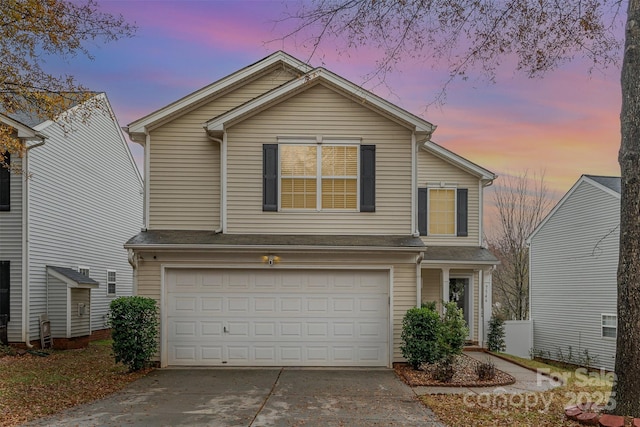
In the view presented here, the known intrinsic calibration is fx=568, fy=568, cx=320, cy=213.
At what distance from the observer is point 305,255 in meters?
12.8

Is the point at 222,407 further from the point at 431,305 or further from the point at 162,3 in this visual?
the point at 162,3

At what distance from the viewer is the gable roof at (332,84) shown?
42.9 ft

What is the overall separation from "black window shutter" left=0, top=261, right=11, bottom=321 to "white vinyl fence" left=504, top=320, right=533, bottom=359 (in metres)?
16.1

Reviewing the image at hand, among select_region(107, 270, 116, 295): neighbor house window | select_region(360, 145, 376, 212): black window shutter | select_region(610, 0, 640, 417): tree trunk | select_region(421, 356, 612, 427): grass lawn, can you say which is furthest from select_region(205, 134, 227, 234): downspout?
select_region(107, 270, 116, 295): neighbor house window

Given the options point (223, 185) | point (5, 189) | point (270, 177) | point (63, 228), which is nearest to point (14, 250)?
point (5, 189)

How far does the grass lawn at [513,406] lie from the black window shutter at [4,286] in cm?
1170

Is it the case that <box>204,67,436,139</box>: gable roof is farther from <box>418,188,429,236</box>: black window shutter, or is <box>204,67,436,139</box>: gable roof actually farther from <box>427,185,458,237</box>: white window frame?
<box>427,185,458,237</box>: white window frame

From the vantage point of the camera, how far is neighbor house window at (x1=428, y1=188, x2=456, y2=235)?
60.2 ft

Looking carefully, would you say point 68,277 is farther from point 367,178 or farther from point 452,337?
point 452,337

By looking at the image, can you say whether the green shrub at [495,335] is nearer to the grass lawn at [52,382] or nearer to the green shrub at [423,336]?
the green shrub at [423,336]

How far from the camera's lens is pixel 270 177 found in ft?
43.3

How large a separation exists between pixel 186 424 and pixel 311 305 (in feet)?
17.9

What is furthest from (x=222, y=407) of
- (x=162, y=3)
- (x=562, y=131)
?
(x=562, y=131)

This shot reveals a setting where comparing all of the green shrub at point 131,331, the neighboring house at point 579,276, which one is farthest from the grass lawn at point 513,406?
the neighboring house at point 579,276
